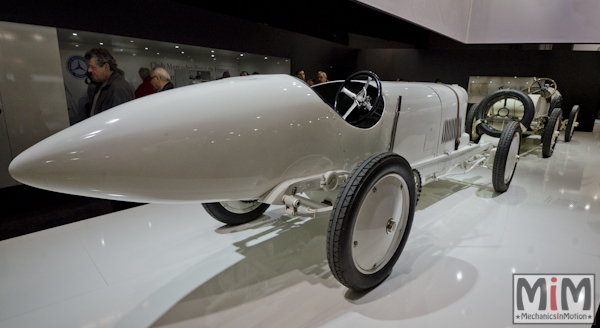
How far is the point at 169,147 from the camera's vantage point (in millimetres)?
1399

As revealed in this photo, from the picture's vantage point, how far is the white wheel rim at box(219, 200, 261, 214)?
2.63 metres

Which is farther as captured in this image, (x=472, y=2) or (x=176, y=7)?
(x=472, y=2)

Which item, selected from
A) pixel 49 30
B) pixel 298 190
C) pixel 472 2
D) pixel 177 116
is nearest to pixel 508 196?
pixel 298 190

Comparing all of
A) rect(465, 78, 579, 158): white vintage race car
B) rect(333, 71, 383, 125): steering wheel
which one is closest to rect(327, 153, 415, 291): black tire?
rect(333, 71, 383, 125): steering wheel

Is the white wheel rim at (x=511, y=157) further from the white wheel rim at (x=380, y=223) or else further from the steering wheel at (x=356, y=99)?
the white wheel rim at (x=380, y=223)

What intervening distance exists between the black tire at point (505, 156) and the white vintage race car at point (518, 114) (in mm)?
693

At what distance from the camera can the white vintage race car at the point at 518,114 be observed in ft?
15.4

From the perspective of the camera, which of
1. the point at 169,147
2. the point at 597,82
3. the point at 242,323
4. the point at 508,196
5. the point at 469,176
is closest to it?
the point at 169,147

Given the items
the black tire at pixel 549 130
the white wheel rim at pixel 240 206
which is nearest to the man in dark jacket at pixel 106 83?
the white wheel rim at pixel 240 206

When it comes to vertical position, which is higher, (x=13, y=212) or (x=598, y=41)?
(x=598, y=41)

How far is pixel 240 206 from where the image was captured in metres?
2.70

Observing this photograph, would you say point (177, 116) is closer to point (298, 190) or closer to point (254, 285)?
point (298, 190)

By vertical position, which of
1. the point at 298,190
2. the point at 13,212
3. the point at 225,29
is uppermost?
the point at 225,29

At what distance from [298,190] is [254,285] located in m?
0.70
